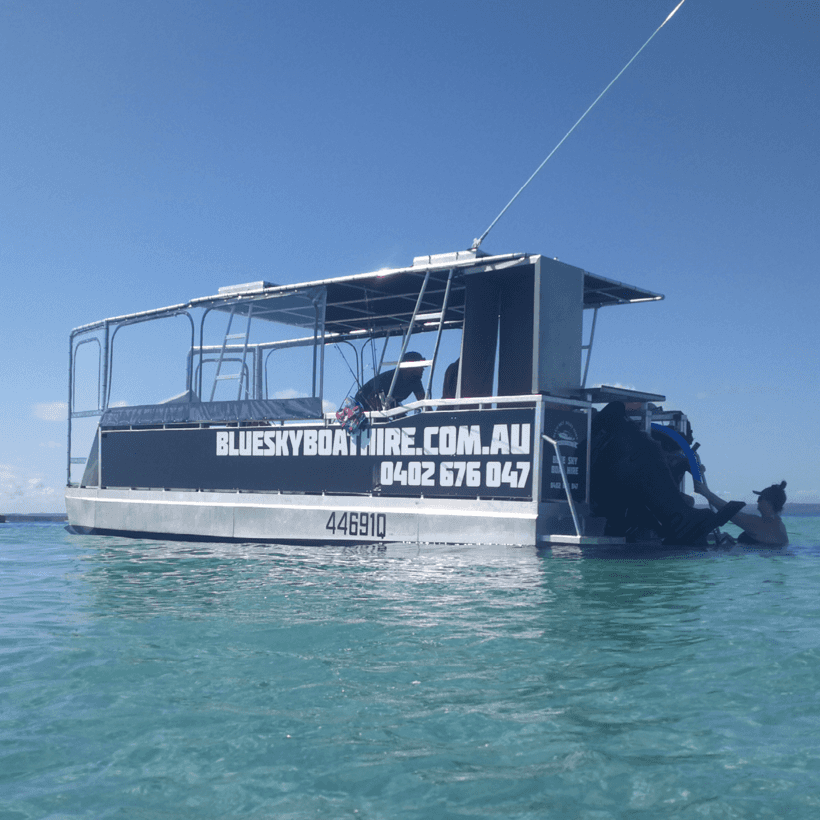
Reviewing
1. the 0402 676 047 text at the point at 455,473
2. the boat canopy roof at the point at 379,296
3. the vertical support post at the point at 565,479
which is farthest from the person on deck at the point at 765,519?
the boat canopy roof at the point at 379,296

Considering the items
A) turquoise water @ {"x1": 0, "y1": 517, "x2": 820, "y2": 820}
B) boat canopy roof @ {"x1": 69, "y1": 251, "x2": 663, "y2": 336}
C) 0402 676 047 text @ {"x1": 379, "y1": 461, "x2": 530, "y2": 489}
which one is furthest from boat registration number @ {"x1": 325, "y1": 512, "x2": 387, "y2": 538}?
turquoise water @ {"x1": 0, "y1": 517, "x2": 820, "y2": 820}

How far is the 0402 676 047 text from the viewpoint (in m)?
10.5

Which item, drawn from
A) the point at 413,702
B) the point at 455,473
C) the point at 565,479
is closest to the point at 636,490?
the point at 565,479

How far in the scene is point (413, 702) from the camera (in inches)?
147

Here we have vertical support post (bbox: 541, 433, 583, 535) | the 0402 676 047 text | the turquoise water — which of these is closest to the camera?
the turquoise water

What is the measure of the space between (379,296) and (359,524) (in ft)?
13.5

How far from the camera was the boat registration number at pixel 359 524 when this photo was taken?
11.7m

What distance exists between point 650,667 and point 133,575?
6024 millimetres

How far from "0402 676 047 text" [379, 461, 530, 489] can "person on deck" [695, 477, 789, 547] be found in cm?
295

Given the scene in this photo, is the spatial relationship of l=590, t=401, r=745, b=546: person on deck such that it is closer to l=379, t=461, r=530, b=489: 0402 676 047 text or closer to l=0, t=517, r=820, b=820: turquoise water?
l=379, t=461, r=530, b=489: 0402 676 047 text

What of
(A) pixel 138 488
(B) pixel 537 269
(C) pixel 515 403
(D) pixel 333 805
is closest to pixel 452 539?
(C) pixel 515 403

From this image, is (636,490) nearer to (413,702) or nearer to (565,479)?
(565,479)

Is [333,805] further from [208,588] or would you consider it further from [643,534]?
[643,534]

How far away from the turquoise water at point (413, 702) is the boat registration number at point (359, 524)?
4.28 metres
